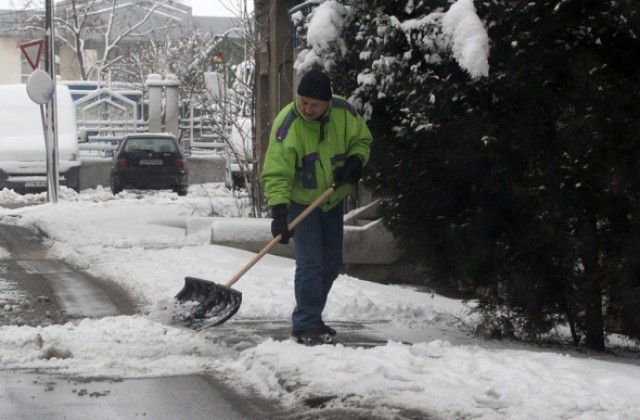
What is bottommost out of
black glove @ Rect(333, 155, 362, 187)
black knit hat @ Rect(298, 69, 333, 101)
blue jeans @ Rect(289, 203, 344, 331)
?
blue jeans @ Rect(289, 203, 344, 331)

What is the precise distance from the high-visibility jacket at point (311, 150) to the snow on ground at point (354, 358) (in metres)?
1.02

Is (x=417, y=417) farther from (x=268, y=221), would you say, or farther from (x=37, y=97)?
(x=37, y=97)

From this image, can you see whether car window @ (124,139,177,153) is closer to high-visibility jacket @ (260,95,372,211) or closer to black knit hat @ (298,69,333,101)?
high-visibility jacket @ (260,95,372,211)

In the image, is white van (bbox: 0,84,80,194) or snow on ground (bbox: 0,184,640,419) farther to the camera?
white van (bbox: 0,84,80,194)

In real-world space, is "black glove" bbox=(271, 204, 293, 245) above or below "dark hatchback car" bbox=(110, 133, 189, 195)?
above

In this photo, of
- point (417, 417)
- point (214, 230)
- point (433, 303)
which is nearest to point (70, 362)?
point (417, 417)

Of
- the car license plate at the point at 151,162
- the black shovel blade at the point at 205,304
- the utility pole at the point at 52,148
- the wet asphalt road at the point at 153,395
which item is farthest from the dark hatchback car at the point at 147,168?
the black shovel blade at the point at 205,304

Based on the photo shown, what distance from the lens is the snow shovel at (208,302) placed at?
867 centimetres

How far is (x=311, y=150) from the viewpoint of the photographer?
8336 mm

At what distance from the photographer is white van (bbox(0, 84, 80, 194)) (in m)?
31.0

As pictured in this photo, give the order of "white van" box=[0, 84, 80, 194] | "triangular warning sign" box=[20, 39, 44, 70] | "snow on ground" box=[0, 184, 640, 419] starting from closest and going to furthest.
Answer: "snow on ground" box=[0, 184, 640, 419] < "triangular warning sign" box=[20, 39, 44, 70] < "white van" box=[0, 84, 80, 194]

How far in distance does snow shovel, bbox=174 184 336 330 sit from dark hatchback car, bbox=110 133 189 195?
21.5 metres

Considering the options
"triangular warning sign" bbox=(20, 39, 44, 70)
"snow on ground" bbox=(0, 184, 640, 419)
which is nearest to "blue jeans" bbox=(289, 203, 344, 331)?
"snow on ground" bbox=(0, 184, 640, 419)

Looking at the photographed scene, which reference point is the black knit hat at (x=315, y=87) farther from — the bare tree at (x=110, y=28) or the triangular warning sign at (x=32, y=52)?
the bare tree at (x=110, y=28)
